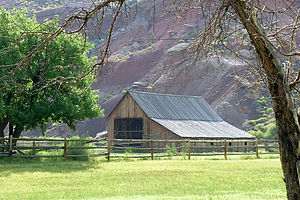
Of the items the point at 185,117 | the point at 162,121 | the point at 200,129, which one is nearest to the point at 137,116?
the point at 162,121

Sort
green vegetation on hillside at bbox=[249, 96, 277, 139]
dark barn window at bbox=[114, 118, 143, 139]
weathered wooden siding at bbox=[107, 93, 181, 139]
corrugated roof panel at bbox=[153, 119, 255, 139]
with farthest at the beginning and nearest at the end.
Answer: green vegetation on hillside at bbox=[249, 96, 277, 139] → dark barn window at bbox=[114, 118, 143, 139] → weathered wooden siding at bbox=[107, 93, 181, 139] → corrugated roof panel at bbox=[153, 119, 255, 139]

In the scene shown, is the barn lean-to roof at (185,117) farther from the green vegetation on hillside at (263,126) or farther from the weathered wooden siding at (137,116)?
the green vegetation on hillside at (263,126)

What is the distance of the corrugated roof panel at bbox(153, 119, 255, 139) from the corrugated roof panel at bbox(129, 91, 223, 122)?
3.64ft

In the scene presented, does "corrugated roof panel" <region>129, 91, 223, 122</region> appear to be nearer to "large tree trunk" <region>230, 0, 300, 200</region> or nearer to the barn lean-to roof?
the barn lean-to roof

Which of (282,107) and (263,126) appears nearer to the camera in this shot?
(282,107)

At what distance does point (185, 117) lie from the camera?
43781 millimetres

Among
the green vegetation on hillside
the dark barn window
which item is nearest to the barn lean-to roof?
the dark barn window

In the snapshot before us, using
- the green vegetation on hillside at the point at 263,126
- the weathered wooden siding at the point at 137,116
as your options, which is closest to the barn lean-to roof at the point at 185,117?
the weathered wooden siding at the point at 137,116

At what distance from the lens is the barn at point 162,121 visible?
39.5 m

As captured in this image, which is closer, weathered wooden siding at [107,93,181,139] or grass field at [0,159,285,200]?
grass field at [0,159,285,200]

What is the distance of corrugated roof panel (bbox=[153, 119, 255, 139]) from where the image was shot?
126 ft

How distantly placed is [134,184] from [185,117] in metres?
31.7

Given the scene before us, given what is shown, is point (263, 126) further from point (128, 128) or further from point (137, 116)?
point (137, 116)

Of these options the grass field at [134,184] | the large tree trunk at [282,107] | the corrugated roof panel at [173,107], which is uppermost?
the corrugated roof panel at [173,107]
